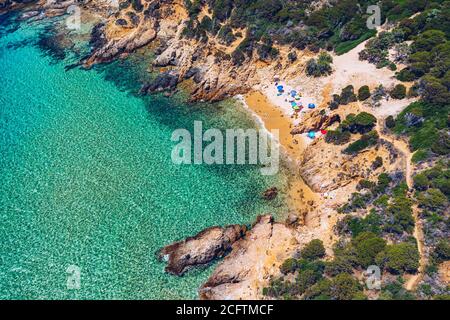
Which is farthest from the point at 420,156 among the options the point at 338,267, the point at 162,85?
the point at 162,85

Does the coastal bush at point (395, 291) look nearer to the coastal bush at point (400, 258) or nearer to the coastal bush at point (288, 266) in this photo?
the coastal bush at point (400, 258)

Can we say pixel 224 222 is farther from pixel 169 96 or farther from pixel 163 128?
pixel 169 96

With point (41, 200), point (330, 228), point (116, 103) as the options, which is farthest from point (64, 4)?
point (330, 228)

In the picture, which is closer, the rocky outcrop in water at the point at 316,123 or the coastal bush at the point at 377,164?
the coastal bush at the point at 377,164

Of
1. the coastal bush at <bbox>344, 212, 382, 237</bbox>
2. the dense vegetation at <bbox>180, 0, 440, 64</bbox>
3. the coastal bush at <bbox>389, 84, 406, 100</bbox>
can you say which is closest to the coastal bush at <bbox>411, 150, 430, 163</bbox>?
the coastal bush at <bbox>344, 212, 382, 237</bbox>

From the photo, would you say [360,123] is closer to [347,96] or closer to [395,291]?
[347,96]

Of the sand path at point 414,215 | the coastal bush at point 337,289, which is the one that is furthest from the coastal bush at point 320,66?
the coastal bush at point 337,289
